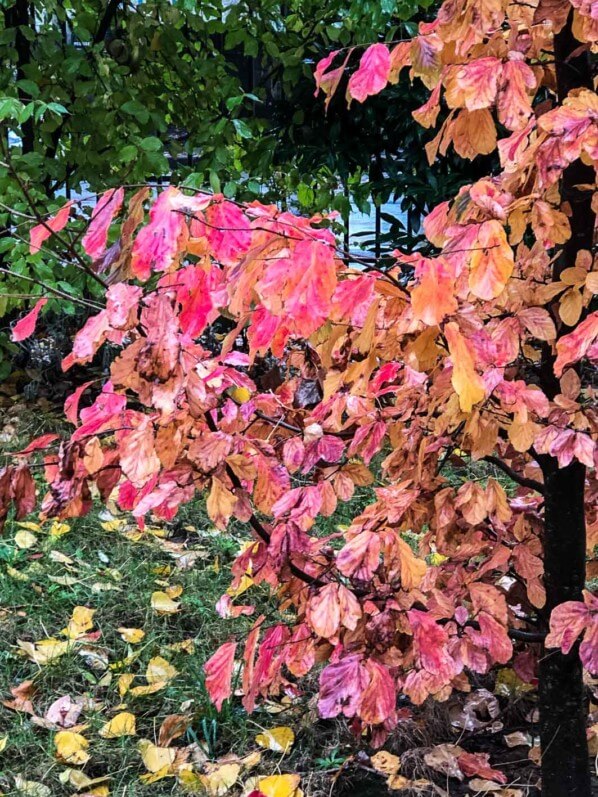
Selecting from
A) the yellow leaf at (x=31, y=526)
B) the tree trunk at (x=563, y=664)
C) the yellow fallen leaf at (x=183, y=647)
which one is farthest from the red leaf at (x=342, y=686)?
the yellow leaf at (x=31, y=526)

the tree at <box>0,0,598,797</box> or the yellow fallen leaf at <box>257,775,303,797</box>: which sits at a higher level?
the tree at <box>0,0,598,797</box>

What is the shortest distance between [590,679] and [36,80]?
3.12 meters

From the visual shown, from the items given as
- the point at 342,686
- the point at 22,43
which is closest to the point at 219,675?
the point at 342,686

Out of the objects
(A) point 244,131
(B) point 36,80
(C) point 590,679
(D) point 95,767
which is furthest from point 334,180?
(D) point 95,767

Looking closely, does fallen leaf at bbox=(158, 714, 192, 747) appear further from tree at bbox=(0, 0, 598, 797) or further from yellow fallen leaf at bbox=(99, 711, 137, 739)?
tree at bbox=(0, 0, 598, 797)

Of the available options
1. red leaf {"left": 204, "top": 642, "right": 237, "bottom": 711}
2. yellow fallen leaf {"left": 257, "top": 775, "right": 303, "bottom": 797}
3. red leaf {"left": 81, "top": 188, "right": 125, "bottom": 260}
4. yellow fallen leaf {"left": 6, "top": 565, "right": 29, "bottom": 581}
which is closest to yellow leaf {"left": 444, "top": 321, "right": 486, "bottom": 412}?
red leaf {"left": 81, "top": 188, "right": 125, "bottom": 260}

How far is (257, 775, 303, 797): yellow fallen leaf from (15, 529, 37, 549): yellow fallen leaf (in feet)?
4.24

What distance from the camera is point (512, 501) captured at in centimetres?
188

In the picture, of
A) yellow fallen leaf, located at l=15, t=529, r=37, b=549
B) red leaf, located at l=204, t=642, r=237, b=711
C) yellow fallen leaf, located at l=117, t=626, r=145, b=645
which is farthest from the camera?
yellow fallen leaf, located at l=15, t=529, r=37, b=549

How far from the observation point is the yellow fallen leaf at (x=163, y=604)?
2.47m

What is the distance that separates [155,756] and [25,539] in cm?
115

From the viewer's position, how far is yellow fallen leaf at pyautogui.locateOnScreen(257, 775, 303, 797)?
5.78ft

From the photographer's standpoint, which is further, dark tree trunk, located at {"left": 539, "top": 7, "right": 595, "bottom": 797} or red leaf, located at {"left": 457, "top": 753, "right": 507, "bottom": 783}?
red leaf, located at {"left": 457, "top": 753, "right": 507, "bottom": 783}

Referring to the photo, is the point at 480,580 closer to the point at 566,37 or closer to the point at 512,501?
the point at 512,501
